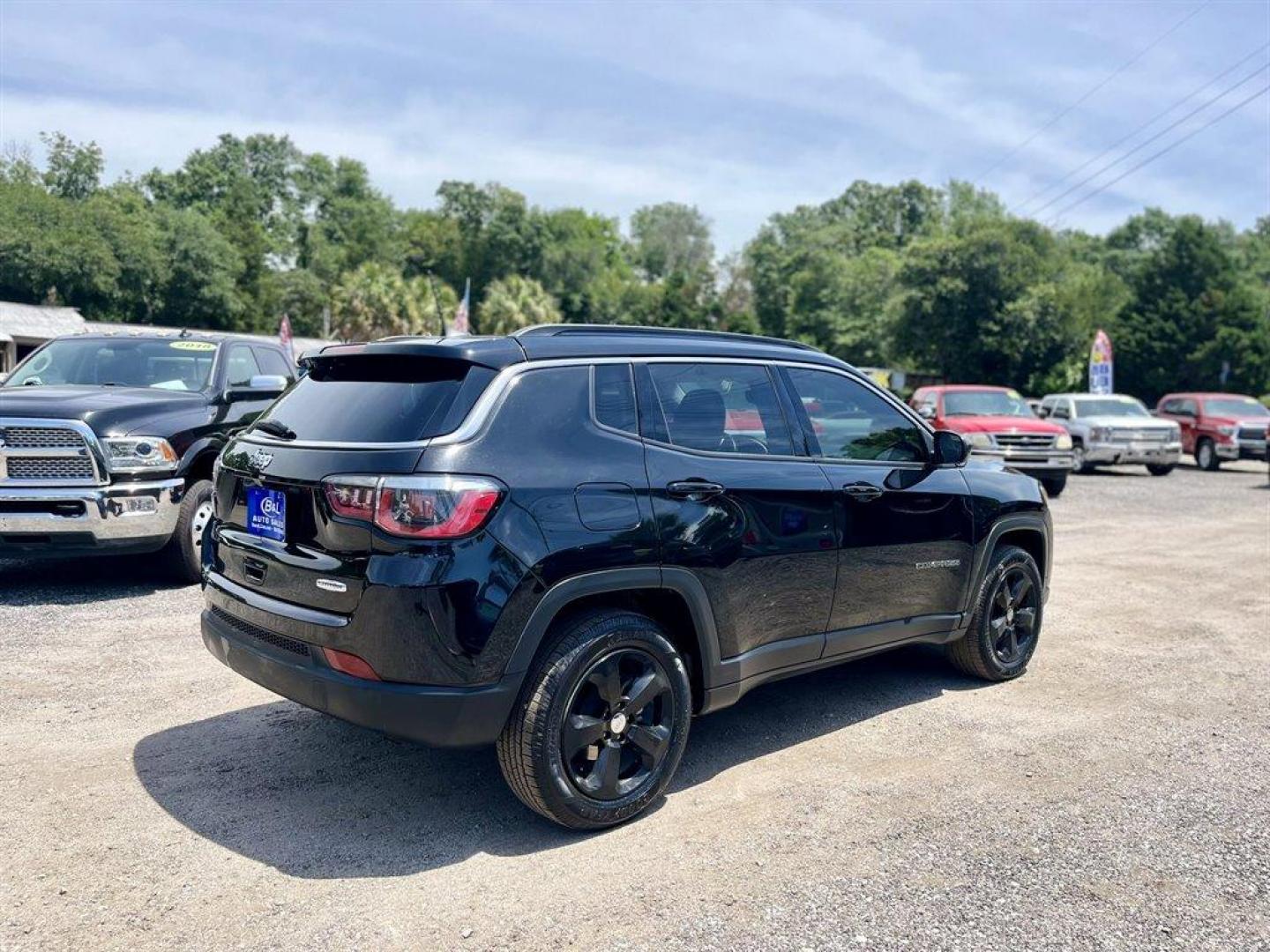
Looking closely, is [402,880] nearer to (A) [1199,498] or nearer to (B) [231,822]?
(B) [231,822]

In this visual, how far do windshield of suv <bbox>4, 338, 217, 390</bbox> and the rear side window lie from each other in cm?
538

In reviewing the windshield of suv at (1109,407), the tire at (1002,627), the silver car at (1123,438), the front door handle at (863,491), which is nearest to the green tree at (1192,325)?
the windshield of suv at (1109,407)

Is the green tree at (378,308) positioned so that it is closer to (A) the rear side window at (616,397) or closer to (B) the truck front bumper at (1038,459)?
(B) the truck front bumper at (1038,459)

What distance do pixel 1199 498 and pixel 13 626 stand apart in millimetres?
17270

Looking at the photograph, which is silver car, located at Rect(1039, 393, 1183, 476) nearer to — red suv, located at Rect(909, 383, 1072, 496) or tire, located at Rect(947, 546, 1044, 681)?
red suv, located at Rect(909, 383, 1072, 496)

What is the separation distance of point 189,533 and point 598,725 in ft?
16.4

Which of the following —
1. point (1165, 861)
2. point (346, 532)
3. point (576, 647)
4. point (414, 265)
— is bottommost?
point (1165, 861)

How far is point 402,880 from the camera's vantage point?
3.42 meters

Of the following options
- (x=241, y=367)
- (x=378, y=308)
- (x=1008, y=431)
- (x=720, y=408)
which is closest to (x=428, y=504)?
(x=720, y=408)

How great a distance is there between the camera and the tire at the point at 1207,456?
23641mm

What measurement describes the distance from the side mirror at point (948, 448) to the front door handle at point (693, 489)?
171 centimetres

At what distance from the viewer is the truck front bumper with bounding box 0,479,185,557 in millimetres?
6727

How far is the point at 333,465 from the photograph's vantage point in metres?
3.60

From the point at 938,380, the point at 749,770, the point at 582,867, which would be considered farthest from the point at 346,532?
the point at 938,380
